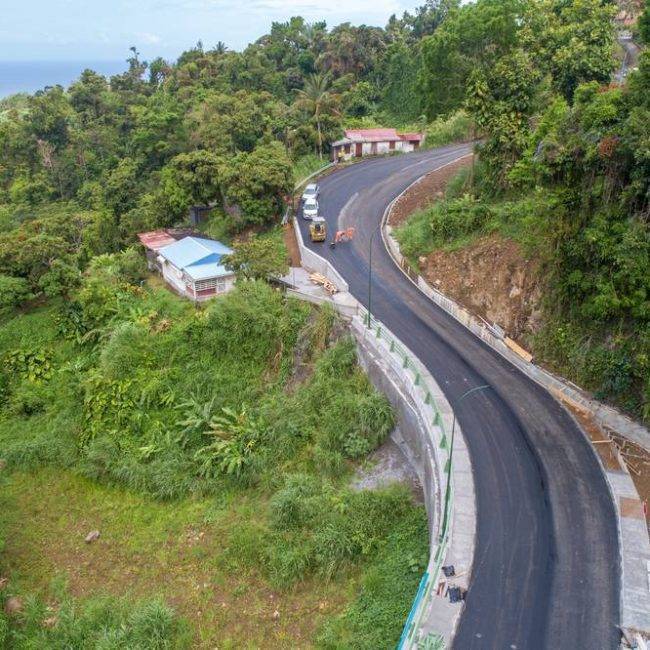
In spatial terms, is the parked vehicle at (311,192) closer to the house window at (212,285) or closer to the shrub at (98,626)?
the house window at (212,285)

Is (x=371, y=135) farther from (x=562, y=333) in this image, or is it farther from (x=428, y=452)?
(x=428, y=452)

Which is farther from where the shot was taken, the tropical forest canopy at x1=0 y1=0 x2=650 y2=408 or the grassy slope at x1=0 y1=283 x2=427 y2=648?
the tropical forest canopy at x1=0 y1=0 x2=650 y2=408

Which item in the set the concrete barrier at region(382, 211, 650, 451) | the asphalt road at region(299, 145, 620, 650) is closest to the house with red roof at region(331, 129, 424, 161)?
the concrete barrier at region(382, 211, 650, 451)

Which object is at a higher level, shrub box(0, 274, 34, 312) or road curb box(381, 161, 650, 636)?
shrub box(0, 274, 34, 312)

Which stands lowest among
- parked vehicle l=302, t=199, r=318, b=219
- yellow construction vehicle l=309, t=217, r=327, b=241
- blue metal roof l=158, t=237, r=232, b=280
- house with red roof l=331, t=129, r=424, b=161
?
blue metal roof l=158, t=237, r=232, b=280

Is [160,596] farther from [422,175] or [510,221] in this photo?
[422,175]

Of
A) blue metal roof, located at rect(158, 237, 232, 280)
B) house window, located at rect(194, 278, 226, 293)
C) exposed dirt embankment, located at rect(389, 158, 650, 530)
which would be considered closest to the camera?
exposed dirt embankment, located at rect(389, 158, 650, 530)

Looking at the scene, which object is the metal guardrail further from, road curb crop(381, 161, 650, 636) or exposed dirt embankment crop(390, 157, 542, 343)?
exposed dirt embankment crop(390, 157, 542, 343)
